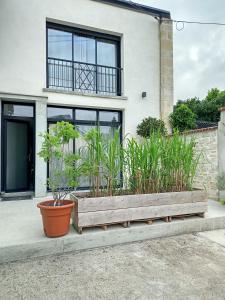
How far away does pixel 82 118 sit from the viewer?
7.64 metres

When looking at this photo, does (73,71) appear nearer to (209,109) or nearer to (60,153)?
(60,153)

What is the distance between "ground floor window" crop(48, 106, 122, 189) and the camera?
7.23m

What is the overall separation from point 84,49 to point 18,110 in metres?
3.03

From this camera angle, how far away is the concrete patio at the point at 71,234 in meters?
3.10

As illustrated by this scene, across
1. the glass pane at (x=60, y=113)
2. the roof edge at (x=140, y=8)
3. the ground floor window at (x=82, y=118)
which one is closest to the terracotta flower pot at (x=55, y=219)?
the ground floor window at (x=82, y=118)

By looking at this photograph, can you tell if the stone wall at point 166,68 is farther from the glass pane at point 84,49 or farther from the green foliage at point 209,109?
the green foliage at point 209,109

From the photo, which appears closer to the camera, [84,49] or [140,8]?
[84,49]

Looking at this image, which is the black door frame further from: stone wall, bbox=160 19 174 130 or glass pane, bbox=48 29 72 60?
stone wall, bbox=160 19 174 130

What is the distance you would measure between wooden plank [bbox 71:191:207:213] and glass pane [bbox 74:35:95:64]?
5.60m

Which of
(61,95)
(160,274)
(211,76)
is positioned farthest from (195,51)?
(160,274)

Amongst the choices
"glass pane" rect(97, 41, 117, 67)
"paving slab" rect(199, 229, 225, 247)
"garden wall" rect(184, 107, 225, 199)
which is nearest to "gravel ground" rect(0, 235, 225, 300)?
"paving slab" rect(199, 229, 225, 247)

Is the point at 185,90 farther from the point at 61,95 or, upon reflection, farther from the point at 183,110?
the point at 61,95

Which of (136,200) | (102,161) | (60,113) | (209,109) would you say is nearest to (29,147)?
(60,113)

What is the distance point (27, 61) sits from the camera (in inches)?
263
